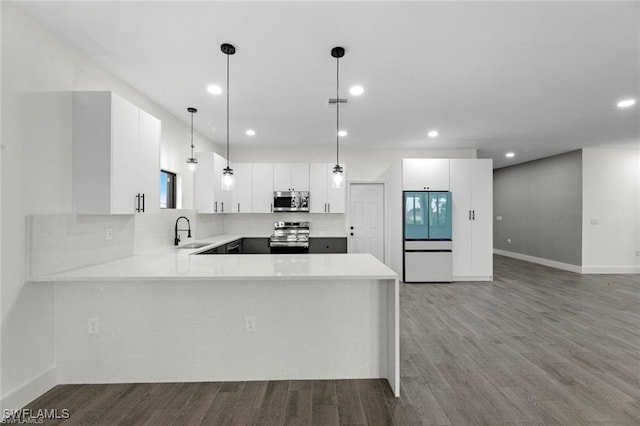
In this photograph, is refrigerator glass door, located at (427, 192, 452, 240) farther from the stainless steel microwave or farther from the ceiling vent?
the ceiling vent

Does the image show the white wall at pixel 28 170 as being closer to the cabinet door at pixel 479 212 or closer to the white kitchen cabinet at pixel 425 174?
the white kitchen cabinet at pixel 425 174

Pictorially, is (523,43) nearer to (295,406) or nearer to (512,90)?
(512,90)

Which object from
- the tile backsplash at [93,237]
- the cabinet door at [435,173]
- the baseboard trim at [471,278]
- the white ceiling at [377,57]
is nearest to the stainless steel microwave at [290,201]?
the tile backsplash at [93,237]

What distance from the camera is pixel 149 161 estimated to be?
2.86 meters

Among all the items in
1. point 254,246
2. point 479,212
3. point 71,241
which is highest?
point 479,212

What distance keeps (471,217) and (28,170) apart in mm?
6117

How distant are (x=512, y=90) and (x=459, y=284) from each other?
3.43 m

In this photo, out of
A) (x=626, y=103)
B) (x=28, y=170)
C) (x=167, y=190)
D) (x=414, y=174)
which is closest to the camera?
(x=28, y=170)

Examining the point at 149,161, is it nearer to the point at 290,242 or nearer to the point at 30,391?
the point at 30,391

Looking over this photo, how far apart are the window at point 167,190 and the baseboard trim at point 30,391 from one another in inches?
84.2

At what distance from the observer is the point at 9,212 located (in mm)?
1884

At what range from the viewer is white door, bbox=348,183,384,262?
622cm

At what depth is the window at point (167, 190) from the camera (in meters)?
3.90

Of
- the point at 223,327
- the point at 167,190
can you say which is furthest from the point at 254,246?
the point at 223,327
